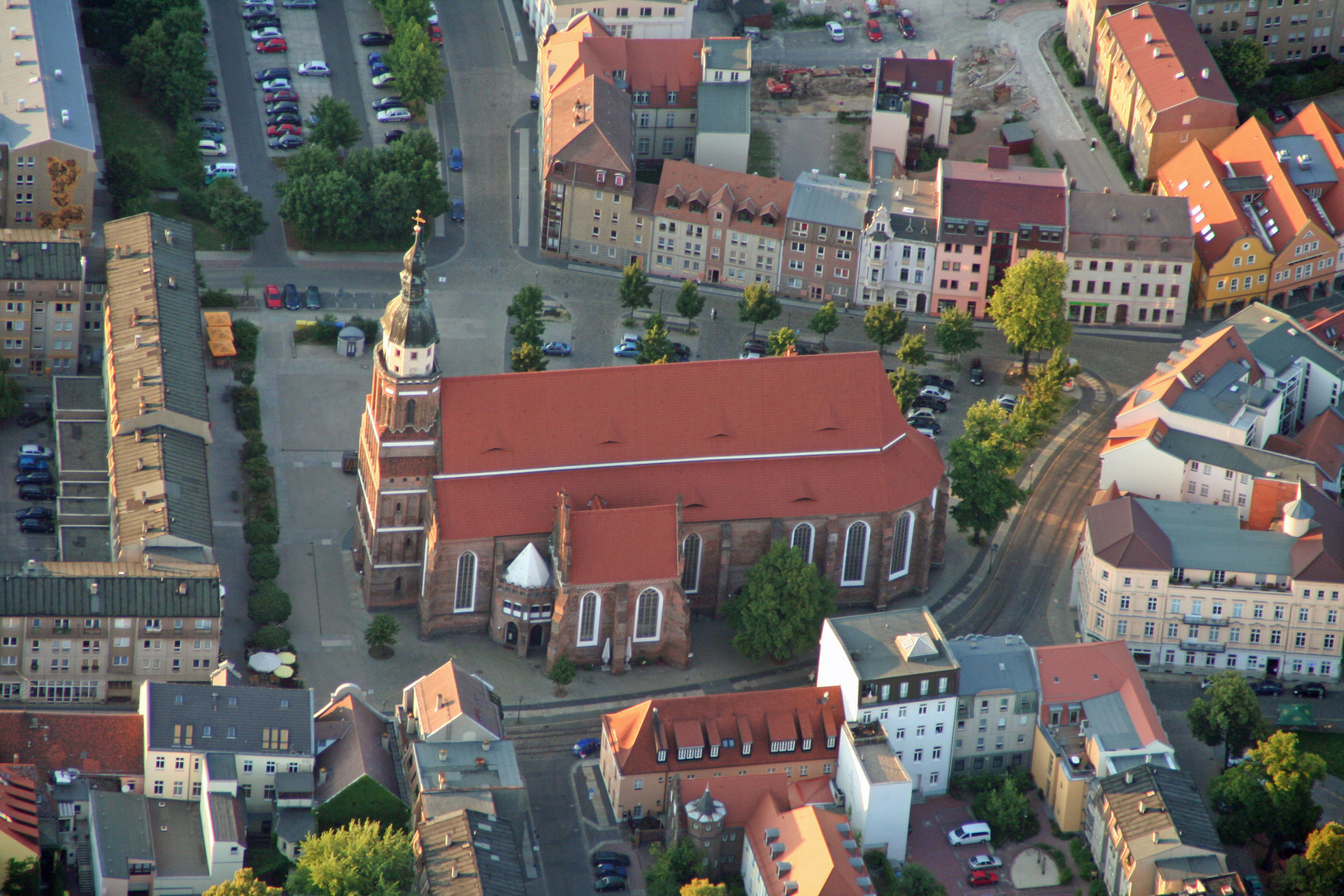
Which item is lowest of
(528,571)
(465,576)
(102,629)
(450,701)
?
(450,701)

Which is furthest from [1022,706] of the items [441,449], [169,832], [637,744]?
[169,832]

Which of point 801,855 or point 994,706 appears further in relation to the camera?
point 994,706

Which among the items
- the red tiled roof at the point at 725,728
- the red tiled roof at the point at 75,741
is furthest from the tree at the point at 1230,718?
the red tiled roof at the point at 75,741

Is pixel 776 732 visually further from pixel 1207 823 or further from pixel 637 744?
pixel 1207 823

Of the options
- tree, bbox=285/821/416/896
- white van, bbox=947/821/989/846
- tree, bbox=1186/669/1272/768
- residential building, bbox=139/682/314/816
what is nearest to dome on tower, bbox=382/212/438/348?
residential building, bbox=139/682/314/816

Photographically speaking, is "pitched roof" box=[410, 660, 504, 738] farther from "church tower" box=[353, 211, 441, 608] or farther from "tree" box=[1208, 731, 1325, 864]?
"tree" box=[1208, 731, 1325, 864]

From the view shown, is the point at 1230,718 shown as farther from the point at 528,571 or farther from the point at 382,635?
the point at 382,635

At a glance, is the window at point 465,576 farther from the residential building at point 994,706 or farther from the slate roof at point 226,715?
the residential building at point 994,706

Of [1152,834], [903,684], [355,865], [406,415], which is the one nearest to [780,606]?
[903,684]
